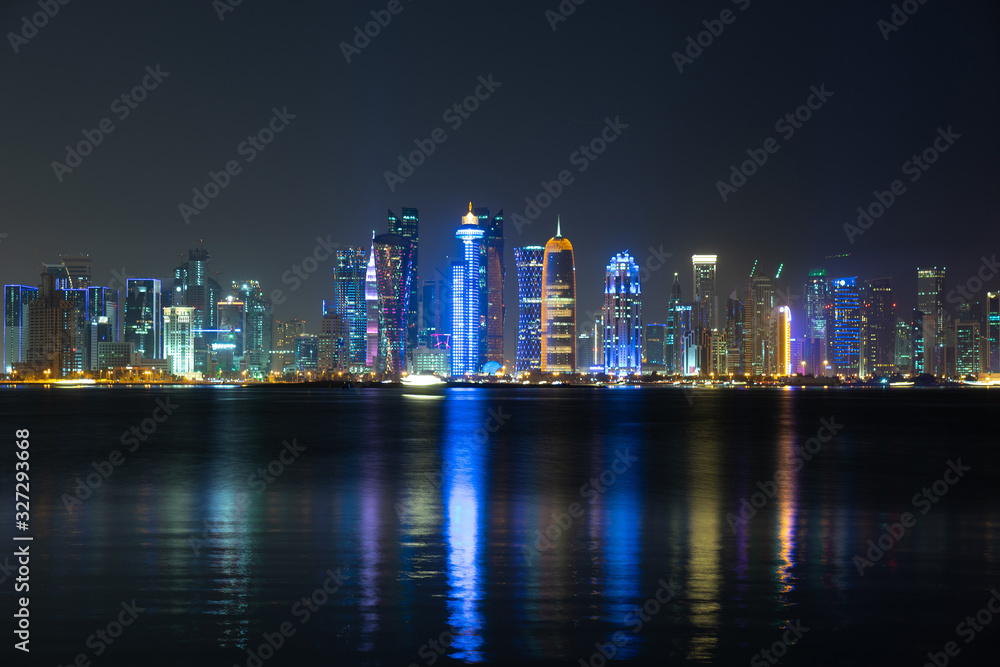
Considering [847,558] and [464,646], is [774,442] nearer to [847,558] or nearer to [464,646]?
[847,558]

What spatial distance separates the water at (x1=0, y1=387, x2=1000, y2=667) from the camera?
1359 cm

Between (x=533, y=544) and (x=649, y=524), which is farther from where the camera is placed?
(x=649, y=524)

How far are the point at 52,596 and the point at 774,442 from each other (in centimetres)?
Answer: 6323

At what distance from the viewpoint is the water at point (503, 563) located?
13594mm

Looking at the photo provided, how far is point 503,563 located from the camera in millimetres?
19828

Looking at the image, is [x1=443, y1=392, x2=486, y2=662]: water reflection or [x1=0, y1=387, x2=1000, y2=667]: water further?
[x1=443, y1=392, x2=486, y2=662]: water reflection

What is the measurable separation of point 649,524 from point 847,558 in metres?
7.19

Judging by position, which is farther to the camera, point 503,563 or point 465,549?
point 465,549

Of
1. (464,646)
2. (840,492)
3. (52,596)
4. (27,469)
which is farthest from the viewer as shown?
(27,469)

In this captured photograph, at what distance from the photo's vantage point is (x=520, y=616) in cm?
1490

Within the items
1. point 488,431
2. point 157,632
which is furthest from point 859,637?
point 488,431

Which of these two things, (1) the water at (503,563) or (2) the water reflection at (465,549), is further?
(2) the water reflection at (465,549)

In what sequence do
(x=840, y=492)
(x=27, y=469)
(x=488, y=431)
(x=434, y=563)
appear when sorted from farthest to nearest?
(x=488, y=431), (x=27, y=469), (x=840, y=492), (x=434, y=563)

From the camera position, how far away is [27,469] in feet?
150
